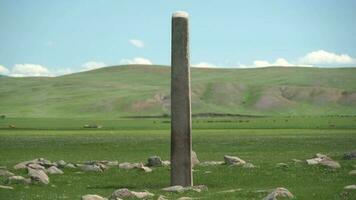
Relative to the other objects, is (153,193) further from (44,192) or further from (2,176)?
(2,176)

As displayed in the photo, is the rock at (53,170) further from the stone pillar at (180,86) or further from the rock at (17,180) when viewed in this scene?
the stone pillar at (180,86)

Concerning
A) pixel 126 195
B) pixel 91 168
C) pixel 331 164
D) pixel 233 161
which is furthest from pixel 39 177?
pixel 331 164

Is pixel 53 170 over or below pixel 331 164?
below

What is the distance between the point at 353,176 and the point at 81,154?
22.1 m

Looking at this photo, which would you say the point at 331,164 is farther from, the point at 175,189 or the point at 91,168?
the point at 91,168

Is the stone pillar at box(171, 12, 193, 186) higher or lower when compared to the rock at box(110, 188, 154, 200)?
higher

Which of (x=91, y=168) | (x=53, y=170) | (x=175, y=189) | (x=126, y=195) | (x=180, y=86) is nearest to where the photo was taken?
(x=126, y=195)

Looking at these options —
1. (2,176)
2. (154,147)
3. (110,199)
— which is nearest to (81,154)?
(154,147)

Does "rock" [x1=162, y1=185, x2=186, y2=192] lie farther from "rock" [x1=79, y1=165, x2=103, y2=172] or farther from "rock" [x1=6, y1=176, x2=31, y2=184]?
"rock" [x1=79, y1=165, x2=103, y2=172]

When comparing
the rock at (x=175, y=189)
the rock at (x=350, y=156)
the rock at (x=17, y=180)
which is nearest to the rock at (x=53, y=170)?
the rock at (x=17, y=180)

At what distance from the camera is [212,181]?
2739cm

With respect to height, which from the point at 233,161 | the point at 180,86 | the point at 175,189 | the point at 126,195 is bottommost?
the point at 175,189

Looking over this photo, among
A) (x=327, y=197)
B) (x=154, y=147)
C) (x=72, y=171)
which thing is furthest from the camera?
(x=154, y=147)

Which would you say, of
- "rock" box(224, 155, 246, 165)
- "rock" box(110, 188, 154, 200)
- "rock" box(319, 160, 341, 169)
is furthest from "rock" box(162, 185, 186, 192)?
"rock" box(319, 160, 341, 169)
